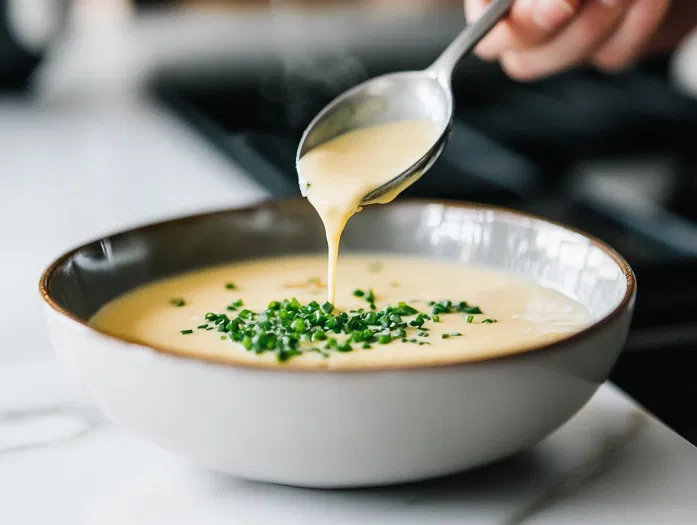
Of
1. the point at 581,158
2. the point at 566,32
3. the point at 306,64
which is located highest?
the point at 566,32

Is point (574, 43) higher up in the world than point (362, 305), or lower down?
higher up

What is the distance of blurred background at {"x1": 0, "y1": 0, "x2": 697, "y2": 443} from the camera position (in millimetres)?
1588

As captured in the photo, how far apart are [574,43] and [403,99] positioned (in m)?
0.33

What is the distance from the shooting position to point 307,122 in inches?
88.4

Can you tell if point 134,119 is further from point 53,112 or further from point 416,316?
point 416,316

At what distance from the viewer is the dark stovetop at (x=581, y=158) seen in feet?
4.41

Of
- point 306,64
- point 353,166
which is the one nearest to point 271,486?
point 353,166

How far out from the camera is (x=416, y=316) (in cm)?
104

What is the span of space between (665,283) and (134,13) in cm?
241

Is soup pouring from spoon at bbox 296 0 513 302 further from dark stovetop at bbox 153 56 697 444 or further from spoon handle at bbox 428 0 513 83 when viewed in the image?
dark stovetop at bbox 153 56 697 444

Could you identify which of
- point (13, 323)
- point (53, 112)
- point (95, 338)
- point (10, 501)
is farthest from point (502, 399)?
point (53, 112)

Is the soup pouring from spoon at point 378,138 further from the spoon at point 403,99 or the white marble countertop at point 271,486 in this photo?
the white marble countertop at point 271,486

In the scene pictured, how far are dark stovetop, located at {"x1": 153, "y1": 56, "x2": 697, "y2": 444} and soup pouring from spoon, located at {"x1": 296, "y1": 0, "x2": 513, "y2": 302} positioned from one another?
39 cm

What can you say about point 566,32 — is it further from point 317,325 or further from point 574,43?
point 317,325
